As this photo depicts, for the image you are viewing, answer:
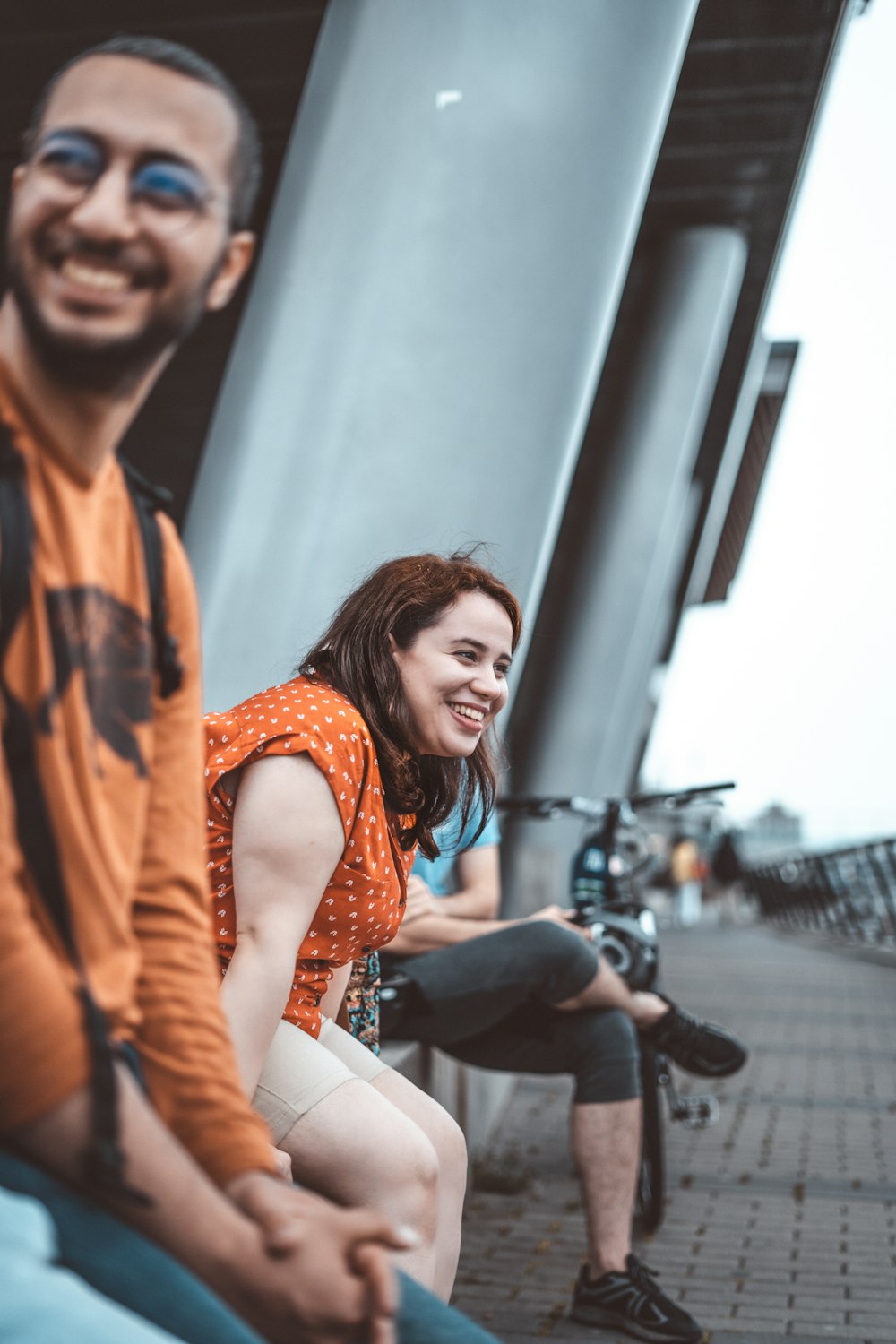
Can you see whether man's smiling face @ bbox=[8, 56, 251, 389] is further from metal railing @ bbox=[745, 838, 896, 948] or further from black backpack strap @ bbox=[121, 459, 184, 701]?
metal railing @ bbox=[745, 838, 896, 948]

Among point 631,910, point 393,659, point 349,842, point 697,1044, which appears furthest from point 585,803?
point 349,842

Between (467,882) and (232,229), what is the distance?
3495mm

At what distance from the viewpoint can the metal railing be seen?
19.5 m

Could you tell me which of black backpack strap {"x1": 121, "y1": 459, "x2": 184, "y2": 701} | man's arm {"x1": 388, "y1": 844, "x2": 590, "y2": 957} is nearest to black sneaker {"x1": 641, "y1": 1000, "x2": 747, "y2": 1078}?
man's arm {"x1": 388, "y1": 844, "x2": 590, "y2": 957}

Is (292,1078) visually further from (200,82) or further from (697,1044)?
(697,1044)

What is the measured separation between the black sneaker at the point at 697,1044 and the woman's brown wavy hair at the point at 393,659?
81.1 inches

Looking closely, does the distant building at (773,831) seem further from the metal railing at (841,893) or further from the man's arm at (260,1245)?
the man's arm at (260,1245)

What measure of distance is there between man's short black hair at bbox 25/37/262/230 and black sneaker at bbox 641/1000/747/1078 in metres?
3.60

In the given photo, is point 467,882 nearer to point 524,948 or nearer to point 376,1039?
point 524,948

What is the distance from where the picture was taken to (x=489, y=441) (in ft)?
13.9

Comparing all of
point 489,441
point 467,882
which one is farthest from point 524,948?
point 489,441

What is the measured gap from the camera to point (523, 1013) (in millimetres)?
4246

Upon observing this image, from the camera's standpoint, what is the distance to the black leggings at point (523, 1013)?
3.96 metres

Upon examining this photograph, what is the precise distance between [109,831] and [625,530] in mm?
13250
